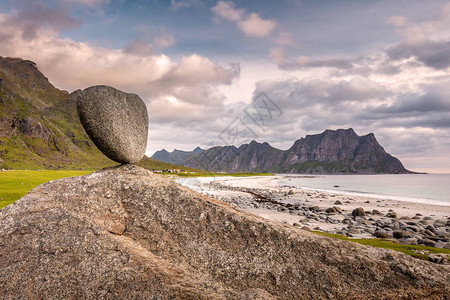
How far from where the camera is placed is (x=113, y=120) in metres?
8.98

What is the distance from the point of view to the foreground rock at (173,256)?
20.2 ft

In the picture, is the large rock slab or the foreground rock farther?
the large rock slab

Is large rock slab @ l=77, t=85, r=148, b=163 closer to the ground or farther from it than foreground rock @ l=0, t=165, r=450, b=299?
farther from it

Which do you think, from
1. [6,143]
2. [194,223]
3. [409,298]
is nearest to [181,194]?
[194,223]

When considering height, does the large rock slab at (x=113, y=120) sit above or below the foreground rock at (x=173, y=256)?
above

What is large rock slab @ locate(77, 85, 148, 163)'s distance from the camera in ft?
28.9

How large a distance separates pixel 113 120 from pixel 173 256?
4885mm

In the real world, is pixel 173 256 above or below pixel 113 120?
below

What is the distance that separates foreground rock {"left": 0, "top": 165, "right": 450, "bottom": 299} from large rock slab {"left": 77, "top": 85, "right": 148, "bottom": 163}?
164cm

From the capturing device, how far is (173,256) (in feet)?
23.9

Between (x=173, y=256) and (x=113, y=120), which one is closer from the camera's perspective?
(x=173, y=256)

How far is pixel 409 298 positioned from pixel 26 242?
957 cm

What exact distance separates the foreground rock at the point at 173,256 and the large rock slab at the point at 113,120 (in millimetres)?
1637

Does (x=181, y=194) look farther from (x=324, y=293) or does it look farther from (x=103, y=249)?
(x=324, y=293)
